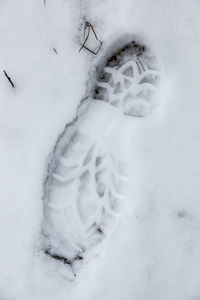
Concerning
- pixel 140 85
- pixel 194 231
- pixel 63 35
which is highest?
pixel 63 35

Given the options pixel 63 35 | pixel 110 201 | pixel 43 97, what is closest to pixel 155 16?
pixel 63 35

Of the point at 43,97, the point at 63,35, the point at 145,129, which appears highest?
the point at 63,35

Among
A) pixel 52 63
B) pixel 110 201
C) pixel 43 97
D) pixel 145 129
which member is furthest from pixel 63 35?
pixel 110 201

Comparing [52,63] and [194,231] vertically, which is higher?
[52,63]

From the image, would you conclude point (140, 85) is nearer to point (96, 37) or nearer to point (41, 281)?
point (96, 37)

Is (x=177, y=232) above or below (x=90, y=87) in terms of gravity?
below

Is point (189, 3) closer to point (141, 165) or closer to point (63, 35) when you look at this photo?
point (63, 35)
